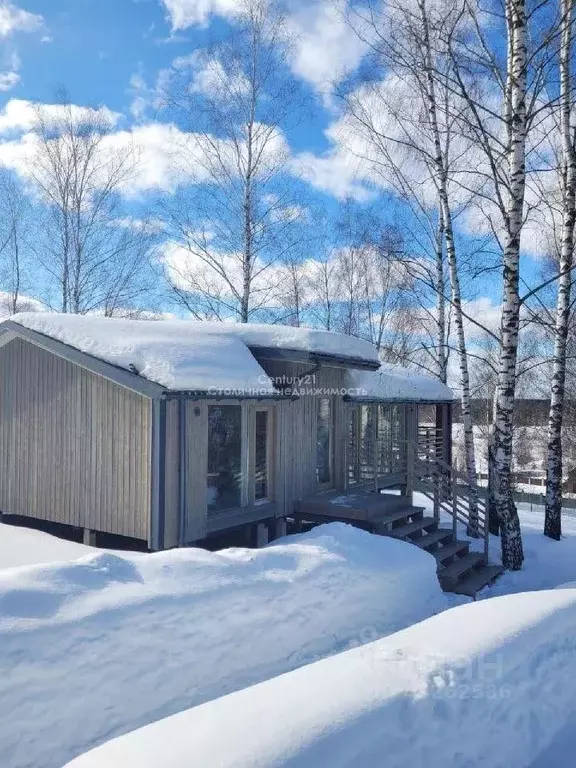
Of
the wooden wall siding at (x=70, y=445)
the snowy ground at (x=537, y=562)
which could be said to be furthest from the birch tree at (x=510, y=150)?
the wooden wall siding at (x=70, y=445)

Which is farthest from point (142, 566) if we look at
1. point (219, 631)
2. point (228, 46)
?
point (228, 46)

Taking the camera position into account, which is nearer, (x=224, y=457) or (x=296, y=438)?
(x=224, y=457)

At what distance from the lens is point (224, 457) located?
28.1 ft

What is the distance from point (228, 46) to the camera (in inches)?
578

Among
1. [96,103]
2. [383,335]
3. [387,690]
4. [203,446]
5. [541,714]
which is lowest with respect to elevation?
[541,714]

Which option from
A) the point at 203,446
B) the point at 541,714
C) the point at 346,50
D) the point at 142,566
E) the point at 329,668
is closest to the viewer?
the point at 329,668

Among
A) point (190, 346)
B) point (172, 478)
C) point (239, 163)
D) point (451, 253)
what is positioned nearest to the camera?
Result: point (172, 478)

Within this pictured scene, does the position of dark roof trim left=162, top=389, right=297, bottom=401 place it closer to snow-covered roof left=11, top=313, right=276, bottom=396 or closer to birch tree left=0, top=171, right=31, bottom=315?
snow-covered roof left=11, top=313, right=276, bottom=396

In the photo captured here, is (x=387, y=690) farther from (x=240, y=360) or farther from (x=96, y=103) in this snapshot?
(x=96, y=103)

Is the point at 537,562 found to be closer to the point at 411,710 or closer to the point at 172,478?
the point at 172,478

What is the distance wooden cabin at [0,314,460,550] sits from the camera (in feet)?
24.5

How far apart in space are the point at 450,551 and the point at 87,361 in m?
6.33

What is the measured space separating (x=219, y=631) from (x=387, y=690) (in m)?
2.15

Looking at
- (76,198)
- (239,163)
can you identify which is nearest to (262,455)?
(239,163)
